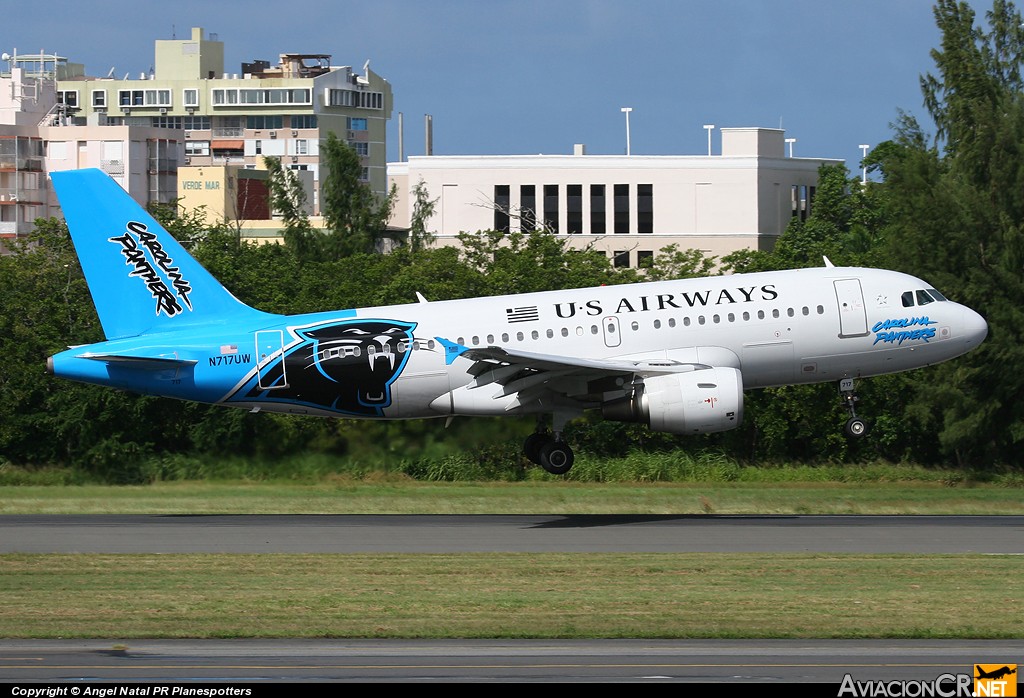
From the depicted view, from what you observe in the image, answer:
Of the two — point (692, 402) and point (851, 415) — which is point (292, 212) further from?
point (692, 402)

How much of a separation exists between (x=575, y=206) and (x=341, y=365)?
267ft

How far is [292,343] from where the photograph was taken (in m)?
34.3

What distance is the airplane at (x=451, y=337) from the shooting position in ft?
111

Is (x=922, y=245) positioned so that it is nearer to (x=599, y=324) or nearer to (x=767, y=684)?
(x=599, y=324)

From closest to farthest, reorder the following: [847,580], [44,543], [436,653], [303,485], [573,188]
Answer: [436,653] → [847,580] → [44,543] → [303,485] → [573,188]

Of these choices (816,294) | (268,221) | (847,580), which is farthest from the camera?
(268,221)

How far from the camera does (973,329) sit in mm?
34969

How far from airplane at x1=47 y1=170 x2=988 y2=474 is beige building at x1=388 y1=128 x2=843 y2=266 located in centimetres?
7541

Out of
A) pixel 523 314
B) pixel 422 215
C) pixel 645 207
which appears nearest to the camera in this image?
pixel 523 314

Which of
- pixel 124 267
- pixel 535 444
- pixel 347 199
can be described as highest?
pixel 347 199

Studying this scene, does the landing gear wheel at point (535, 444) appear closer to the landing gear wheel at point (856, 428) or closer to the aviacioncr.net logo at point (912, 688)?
the landing gear wheel at point (856, 428)

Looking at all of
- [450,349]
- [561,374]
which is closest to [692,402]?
[561,374]

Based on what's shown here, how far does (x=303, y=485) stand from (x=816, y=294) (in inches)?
535

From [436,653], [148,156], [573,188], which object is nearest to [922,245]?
[436,653]
